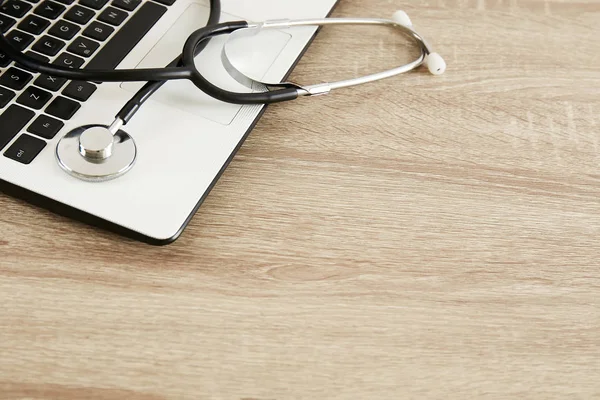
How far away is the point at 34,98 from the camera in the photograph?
585 millimetres

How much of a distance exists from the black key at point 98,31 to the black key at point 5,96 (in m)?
0.10

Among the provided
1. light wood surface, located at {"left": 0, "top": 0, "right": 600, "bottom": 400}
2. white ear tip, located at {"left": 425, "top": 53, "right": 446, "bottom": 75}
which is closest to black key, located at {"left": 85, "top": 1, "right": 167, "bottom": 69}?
light wood surface, located at {"left": 0, "top": 0, "right": 600, "bottom": 400}

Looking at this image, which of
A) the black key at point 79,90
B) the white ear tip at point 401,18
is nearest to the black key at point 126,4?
the black key at point 79,90

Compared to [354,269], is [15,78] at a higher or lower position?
higher

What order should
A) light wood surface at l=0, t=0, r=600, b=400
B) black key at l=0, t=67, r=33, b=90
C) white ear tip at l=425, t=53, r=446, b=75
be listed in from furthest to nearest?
white ear tip at l=425, t=53, r=446, b=75 → black key at l=0, t=67, r=33, b=90 → light wood surface at l=0, t=0, r=600, b=400

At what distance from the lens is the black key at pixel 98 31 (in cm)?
65

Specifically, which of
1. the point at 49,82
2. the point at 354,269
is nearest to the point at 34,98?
the point at 49,82

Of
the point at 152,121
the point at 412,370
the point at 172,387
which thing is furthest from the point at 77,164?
the point at 412,370

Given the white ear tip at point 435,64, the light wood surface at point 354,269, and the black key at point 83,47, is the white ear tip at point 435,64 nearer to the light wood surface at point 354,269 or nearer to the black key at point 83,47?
the light wood surface at point 354,269

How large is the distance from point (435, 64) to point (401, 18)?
8 cm

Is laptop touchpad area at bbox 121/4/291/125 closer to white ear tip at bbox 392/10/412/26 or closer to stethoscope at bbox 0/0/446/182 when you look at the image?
stethoscope at bbox 0/0/446/182

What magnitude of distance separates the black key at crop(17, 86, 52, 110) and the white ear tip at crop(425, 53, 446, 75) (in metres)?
0.37

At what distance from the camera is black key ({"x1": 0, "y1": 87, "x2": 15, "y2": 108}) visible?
0.58 meters

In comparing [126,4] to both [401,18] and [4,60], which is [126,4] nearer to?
[4,60]
